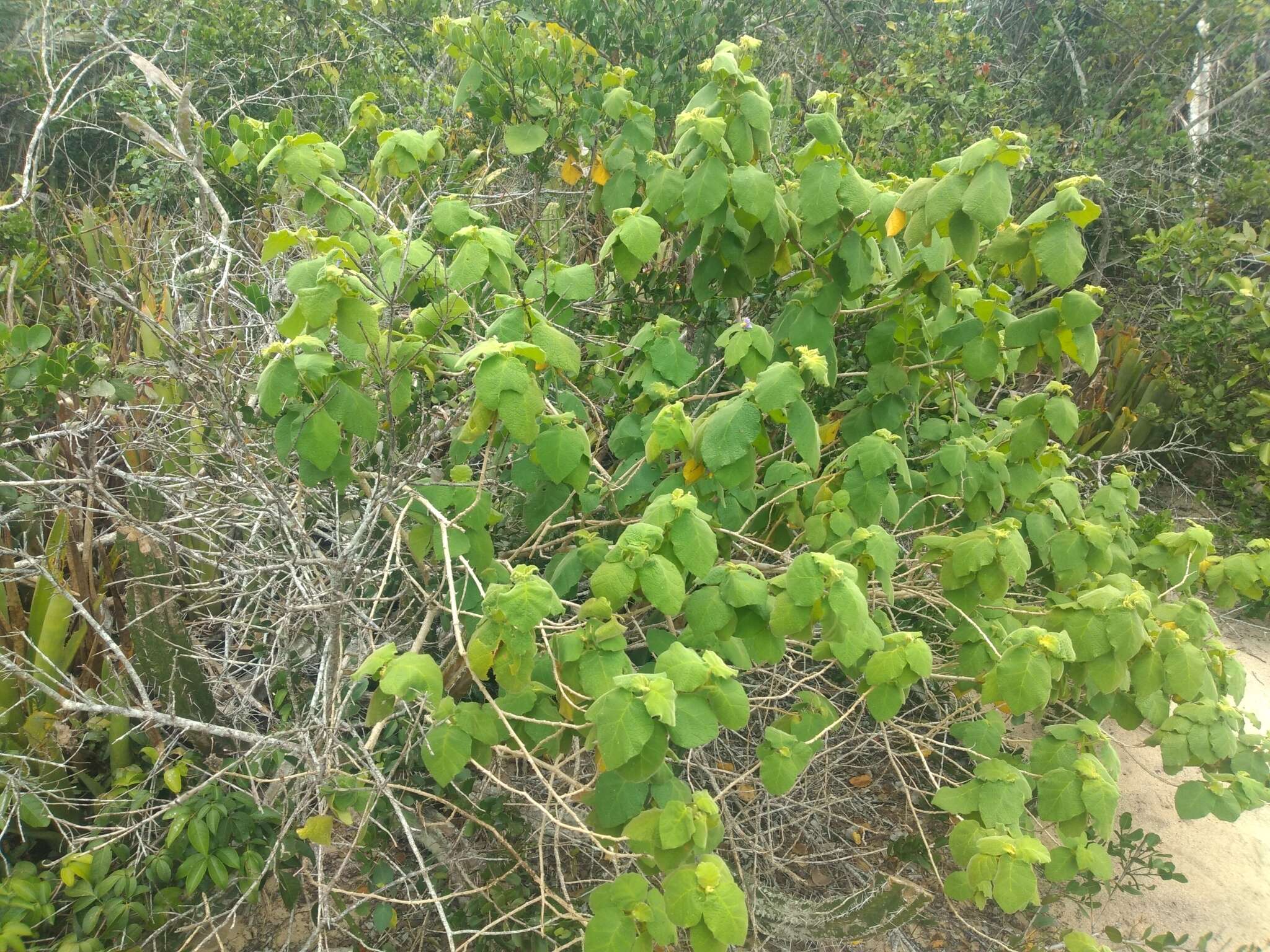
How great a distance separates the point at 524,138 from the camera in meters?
2.56

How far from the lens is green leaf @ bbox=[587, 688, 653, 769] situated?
4.17ft

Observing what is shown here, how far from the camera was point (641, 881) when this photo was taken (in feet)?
4.83

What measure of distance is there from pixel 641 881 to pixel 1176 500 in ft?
15.9

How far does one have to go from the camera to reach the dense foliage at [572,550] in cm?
156

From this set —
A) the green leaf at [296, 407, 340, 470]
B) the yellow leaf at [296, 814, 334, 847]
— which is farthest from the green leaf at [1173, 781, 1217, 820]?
the green leaf at [296, 407, 340, 470]

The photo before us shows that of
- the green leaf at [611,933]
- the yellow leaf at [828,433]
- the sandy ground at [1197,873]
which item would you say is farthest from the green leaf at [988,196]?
the sandy ground at [1197,873]

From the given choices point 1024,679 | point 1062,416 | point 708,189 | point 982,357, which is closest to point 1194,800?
point 1024,679

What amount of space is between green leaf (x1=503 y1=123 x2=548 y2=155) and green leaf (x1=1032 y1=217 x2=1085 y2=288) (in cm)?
147

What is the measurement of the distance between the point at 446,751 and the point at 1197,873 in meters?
2.89

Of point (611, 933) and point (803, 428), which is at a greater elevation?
point (803, 428)

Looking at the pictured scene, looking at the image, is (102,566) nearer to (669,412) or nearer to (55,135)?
(669,412)

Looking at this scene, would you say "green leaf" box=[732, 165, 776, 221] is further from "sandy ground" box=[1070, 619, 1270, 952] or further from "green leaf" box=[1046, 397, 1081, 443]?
"sandy ground" box=[1070, 619, 1270, 952]

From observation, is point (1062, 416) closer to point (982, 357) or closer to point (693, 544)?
point (982, 357)

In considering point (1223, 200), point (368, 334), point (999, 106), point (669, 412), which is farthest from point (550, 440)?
point (1223, 200)
